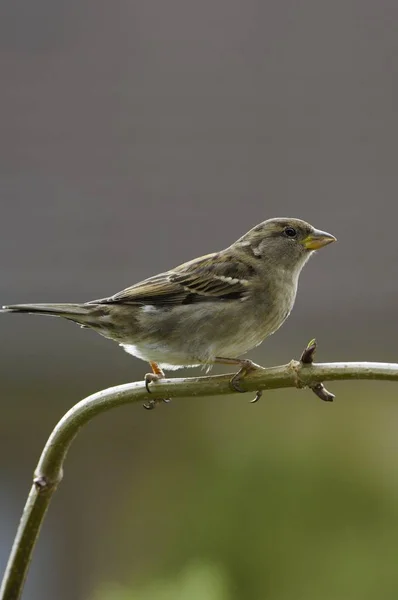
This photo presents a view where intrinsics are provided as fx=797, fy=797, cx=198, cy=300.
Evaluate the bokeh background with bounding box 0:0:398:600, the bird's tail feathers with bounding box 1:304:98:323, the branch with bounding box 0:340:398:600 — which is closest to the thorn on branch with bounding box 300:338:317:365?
the branch with bounding box 0:340:398:600

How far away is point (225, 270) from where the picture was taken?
1.47 m

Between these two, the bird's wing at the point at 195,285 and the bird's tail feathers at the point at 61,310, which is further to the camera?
the bird's wing at the point at 195,285

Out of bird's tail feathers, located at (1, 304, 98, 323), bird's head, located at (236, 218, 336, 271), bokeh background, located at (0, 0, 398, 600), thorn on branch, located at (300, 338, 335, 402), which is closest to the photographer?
thorn on branch, located at (300, 338, 335, 402)

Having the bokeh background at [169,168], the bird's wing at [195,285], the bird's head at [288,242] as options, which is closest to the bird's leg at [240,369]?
the bird's wing at [195,285]

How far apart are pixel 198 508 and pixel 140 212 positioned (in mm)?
1284

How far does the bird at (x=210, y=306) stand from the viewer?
4.38ft

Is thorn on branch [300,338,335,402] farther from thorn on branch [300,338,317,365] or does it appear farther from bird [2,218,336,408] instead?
bird [2,218,336,408]

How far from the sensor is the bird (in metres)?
1.33

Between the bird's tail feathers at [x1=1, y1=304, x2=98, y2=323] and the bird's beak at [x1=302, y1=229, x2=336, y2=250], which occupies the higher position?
the bird's beak at [x1=302, y1=229, x2=336, y2=250]

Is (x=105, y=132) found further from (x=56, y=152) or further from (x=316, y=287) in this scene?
(x=316, y=287)

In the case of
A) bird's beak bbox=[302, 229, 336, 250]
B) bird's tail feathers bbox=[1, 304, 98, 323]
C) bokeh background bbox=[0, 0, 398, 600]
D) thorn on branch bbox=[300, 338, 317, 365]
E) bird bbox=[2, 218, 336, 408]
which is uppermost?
bokeh background bbox=[0, 0, 398, 600]

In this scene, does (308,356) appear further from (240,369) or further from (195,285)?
(195,285)

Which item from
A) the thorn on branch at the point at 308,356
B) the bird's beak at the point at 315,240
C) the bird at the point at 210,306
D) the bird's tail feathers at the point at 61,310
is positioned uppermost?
the bird's beak at the point at 315,240

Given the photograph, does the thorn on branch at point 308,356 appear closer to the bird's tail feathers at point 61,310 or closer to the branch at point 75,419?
the branch at point 75,419
